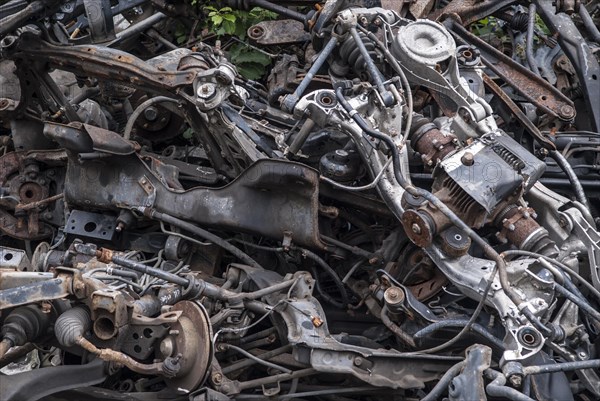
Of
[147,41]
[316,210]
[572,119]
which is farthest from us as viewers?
[147,41]

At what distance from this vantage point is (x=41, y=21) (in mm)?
4062

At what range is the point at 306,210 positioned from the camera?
11.9 feet

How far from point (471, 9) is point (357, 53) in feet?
2.84

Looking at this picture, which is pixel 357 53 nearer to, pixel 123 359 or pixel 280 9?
pixel 280 9

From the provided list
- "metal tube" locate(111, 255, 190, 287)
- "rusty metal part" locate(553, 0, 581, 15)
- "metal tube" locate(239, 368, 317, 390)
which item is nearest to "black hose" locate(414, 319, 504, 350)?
"metal tube" locate(239, 368, 317, 390)

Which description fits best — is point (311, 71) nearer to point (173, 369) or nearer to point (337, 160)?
point (337, 160)

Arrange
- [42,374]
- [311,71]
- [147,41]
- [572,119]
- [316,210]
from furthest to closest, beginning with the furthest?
[147,41] < [572,119] < [311,71] < [316,210] < [42,374]

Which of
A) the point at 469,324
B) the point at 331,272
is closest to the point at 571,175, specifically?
the point at 469,324

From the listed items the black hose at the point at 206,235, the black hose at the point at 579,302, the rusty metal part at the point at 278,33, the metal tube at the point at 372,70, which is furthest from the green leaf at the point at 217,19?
the black hose at the point at 579,302

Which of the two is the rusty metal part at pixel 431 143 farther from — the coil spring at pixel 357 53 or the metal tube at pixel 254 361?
the metal tube at pixel 254 361

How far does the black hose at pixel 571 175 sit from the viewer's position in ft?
12.3

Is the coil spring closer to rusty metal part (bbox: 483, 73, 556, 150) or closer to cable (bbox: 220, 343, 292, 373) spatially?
rusty metal part (bbox: 483, 73, 556, 150)

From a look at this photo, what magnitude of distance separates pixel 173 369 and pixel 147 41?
7.14 ft

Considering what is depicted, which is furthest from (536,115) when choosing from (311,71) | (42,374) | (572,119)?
(42,374)
